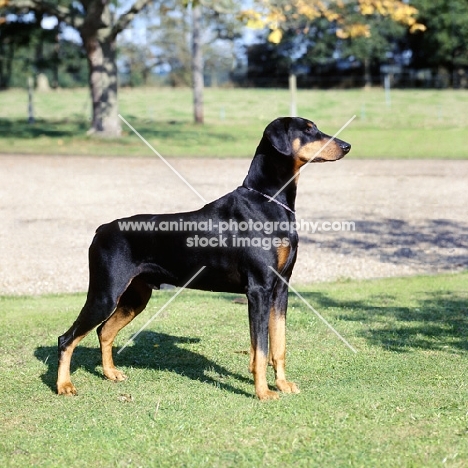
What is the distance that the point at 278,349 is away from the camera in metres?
5.82

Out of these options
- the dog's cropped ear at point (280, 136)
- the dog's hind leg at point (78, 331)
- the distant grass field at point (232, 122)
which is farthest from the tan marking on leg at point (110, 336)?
the distant grass field at point (232, 122)

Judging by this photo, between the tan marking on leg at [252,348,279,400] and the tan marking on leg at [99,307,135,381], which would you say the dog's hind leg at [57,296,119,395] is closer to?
the tan marking on leg at [99,307,135,381]

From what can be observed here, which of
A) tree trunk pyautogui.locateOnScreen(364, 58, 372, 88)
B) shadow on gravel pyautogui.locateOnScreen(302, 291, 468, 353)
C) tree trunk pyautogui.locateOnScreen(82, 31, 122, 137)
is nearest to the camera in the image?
shadow on gravel pyautogui.locateOnScreen(302, 291, 468, 353)

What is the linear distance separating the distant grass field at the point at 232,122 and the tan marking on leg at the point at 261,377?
1806cm

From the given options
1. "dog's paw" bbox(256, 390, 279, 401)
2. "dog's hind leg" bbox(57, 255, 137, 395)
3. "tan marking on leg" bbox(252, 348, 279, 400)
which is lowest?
"dog's paw" bbox(256, 390, 279, 401)

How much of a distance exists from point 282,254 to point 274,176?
538 mm

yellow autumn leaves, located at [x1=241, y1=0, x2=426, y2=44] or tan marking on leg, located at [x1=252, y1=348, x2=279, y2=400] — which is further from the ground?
yellow autumn leaves, located at [x1=241, y1=0, x2=426, y2=44]

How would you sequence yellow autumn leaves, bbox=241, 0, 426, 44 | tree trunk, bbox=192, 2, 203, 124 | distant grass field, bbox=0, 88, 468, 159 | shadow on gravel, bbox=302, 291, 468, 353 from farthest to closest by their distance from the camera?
tree trunk, bbox=192, 2, 203, 124, distant grass field, bbox=0, 88, 468, 159, yellow autumn leaves, bbox=241, 0, 426, 44, shadow on gravel, bbox=302, 291, 468, 353

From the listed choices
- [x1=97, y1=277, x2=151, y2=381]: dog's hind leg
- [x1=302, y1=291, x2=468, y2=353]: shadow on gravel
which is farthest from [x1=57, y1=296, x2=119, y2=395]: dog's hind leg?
[x1=302, y1=291, x2=468, y2=353]: shadow on gravel

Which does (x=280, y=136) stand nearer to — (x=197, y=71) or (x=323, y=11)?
(x=323, y=11)

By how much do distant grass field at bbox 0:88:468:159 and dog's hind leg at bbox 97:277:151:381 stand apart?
17.1m

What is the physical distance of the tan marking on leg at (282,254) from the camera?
569cm

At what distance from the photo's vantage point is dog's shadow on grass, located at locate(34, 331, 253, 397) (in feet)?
20.7

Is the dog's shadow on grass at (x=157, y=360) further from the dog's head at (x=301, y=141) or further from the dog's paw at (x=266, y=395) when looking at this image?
the dog's head at (x=301, y=141)
